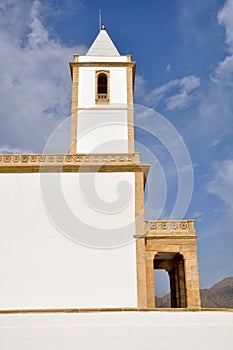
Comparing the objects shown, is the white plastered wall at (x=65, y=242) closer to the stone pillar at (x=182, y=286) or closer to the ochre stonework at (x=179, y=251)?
the ochre stonework at (x=179, y=251)

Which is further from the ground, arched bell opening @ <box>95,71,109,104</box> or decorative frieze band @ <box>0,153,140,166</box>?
arched bell opening @ <box>95,71,109,104</box>

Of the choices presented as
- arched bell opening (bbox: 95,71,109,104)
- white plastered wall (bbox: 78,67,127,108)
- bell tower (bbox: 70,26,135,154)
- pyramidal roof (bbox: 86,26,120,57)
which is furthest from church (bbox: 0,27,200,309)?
pyramidal roof (bbox: 86,26,120,57)

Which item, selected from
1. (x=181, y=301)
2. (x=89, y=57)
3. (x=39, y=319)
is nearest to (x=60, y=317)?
(x=39, y=319)

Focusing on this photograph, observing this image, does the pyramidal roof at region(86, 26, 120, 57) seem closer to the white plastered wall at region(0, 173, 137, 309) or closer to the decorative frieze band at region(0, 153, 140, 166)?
the decorative frieze band at region(0, 153, 140, 166)

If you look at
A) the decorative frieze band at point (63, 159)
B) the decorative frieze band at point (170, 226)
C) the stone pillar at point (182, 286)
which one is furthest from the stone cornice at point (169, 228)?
the decorative frieze band at point (63, 159)

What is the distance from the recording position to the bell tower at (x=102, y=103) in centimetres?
1894

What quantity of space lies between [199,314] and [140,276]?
13.2 feet

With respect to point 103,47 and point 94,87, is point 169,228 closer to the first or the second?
point 94,87

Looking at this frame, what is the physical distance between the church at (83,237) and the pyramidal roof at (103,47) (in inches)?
335

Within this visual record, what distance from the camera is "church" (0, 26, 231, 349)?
14.1 m

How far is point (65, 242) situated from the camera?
14812 millimetres

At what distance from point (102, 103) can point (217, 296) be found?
16.3 m

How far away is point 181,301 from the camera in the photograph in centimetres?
1614

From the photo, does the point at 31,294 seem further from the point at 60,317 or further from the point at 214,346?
the point at 214,346
